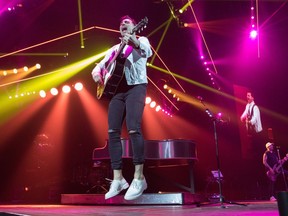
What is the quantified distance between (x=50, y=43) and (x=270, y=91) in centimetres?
785

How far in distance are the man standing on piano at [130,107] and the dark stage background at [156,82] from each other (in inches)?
209

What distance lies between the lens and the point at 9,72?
10406 millimetres

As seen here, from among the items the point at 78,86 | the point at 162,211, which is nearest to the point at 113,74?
the point at 162,211

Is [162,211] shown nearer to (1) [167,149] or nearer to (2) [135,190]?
(2) [135,190]

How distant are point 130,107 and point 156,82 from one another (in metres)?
8.78

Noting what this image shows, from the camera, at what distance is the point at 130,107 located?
3.61 meters

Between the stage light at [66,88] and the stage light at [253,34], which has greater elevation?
the stage light at [253,34]

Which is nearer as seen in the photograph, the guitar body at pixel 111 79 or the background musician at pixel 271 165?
the guitar body at pixel 111 79

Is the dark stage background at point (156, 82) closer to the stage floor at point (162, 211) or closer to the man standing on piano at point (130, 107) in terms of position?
the stage floor at point (162, 211)

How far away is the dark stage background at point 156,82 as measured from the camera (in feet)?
29.3

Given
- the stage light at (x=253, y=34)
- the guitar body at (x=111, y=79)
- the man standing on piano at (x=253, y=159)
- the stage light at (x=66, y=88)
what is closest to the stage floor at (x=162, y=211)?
the guitar body at (x=111, y=79)

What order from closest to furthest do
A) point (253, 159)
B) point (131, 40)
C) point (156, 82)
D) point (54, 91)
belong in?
point (131, 40)
point (54, 91)
point (253, 159)
point (156, 82)

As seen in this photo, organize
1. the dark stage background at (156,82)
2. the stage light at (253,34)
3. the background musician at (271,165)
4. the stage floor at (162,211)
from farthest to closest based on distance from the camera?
the background musician at (271,165) < the stage light at (253,34) < the dark stage background at (156,82) < the stage floor at (162,211)

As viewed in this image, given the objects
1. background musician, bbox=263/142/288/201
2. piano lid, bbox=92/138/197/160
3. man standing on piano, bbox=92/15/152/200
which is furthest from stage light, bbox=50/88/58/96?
man standing on piano, bbox=92/15/152/200
